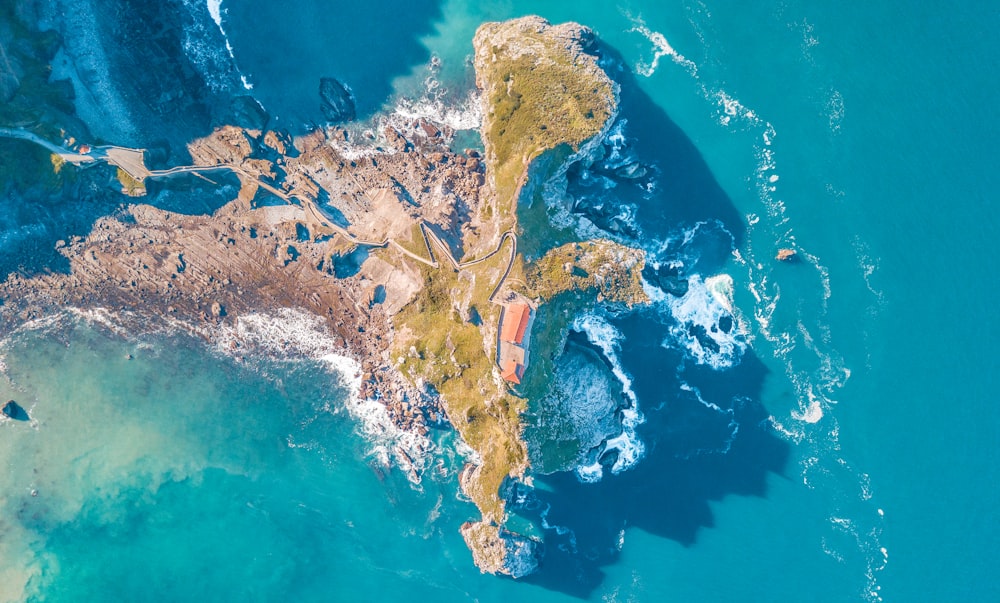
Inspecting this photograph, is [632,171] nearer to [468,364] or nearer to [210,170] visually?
[468,364]

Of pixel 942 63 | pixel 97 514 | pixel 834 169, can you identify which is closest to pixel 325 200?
pixel 97 514

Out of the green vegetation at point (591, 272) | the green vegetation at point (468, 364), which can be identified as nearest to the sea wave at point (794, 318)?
the green vegetation at point (591, 272)

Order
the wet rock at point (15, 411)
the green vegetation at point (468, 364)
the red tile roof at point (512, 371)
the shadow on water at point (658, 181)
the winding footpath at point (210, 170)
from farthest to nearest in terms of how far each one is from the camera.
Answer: the wet rock at point (15, 411) < the shadow on water at point (658, 181) < the winding footpath at point (210, 170) < the green vegetation at point (468, 364) < the red tile roof at point (512, 371)

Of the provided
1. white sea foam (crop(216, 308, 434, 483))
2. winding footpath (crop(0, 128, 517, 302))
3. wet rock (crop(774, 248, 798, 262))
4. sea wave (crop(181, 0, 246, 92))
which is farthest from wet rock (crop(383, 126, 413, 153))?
wet rock (crop(774, 248, 798, 262))

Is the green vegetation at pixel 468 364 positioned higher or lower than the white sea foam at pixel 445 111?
lower

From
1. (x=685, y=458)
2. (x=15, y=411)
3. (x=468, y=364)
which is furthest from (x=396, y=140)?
(x=15, y=411)

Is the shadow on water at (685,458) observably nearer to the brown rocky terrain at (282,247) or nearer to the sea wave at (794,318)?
the sea wave at (794,318)

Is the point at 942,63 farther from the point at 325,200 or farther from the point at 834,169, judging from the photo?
the point at 325,200
